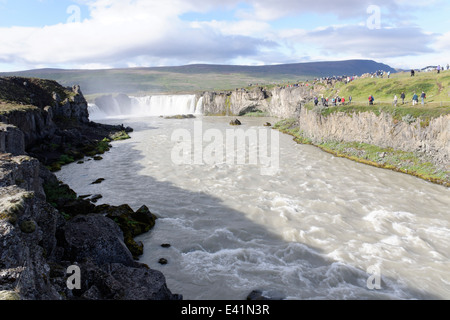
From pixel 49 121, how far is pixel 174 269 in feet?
143

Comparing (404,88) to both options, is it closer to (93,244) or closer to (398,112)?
(398,112)

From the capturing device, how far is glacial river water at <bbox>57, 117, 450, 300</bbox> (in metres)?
14.2

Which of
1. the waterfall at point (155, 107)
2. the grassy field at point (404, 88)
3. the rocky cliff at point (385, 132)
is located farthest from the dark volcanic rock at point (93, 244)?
the waterfall at point (155, 107)

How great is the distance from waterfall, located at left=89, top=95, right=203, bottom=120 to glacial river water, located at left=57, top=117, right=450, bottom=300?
87001 millimetres

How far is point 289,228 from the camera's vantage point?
1958cm

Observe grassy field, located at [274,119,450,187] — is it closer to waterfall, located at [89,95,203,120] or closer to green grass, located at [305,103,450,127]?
green grass, located at [305,103,450,127]

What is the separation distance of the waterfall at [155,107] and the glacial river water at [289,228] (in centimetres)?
8700

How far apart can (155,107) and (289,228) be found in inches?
4490

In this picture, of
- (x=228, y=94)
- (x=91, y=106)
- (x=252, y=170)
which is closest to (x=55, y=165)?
(x=252, y=170)

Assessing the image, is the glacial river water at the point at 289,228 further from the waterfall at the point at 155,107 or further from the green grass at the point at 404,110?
the waterfall at the point at 155,107

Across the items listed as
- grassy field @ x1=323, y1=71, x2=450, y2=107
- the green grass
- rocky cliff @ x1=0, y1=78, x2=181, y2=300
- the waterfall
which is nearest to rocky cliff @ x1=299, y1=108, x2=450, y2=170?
the green grass

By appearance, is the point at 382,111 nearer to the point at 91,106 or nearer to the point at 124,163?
the point at 124,163
